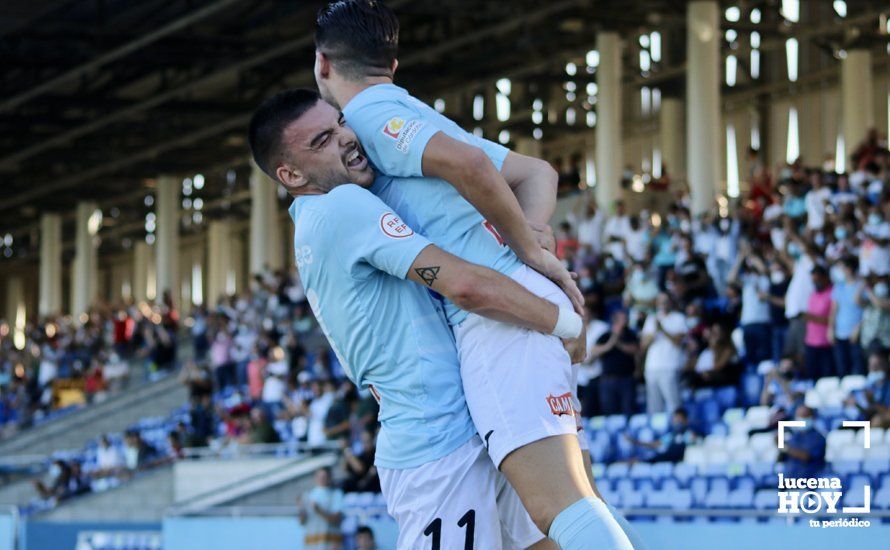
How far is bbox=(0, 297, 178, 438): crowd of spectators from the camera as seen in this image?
28.1 metres

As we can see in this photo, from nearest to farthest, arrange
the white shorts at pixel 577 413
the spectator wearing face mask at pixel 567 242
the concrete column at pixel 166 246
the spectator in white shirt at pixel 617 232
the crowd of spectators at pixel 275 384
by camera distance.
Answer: the white shorts at pixel 577 413 < the crowd of spectators at pixel 275 384 < the spectator in white shirt at pixel 617 232 < the spectator wearing face mask at pixel 567 242 < the concrete column at pixel 166 246

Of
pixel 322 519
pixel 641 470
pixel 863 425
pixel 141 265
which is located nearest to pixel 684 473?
pixel 641 470

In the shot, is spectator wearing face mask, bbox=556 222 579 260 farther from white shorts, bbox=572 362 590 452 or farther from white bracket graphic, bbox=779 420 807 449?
white shorts, bbox=572 362 590 452

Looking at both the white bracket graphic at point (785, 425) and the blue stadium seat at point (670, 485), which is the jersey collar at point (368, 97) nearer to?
the white bracket graphic at point (785, 425)

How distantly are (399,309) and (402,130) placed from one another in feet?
1.38

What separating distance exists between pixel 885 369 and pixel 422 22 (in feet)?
56.9

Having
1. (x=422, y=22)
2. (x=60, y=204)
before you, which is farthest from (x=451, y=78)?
(x=60, y=204)

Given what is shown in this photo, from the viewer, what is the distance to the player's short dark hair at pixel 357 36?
353 centimetres

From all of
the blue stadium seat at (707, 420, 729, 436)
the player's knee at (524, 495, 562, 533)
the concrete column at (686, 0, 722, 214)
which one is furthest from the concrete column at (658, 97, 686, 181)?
the player's knee at (524, 495, 562, 533)

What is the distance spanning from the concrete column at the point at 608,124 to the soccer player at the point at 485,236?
66.8 feet

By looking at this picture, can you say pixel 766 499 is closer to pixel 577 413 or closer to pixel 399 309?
pixel 577 413

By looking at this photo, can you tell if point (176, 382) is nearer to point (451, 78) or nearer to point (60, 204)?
point (451, 78)

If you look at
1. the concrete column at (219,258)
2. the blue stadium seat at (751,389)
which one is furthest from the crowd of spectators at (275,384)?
the concrete column at (219,258)

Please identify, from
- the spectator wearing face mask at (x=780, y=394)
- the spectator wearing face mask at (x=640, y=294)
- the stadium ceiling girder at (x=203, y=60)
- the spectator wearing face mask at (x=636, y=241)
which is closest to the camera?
the spectator wearing face mask at (x=780, y=394)
